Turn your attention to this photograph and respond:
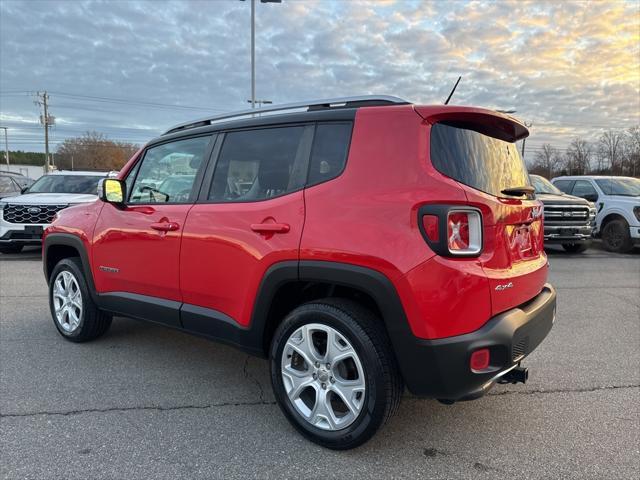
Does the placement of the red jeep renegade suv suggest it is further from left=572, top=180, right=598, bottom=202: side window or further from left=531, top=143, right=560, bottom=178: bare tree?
left=531, top=143, right=560, bottom=178: bare tree

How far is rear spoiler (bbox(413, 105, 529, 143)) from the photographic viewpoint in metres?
2.56

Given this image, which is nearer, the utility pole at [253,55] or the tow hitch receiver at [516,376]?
the tow hitch receiver at [516,376]

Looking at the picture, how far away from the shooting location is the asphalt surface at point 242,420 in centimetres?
257

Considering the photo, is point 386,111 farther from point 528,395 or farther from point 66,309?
point 66,309

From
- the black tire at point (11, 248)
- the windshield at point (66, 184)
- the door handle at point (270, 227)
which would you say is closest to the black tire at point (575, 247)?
the door handle at point (270, 227)

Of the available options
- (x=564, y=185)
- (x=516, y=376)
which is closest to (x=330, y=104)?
(x=516, y=376)

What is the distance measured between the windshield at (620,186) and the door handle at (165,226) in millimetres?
11679

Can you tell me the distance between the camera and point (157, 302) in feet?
11.8

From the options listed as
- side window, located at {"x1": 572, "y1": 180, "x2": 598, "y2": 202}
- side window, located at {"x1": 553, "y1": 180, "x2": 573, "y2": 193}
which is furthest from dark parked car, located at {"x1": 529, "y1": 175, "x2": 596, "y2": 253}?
side window, located at {"x1": 553, "y1": 180, "x2": 573, "y2": 193}

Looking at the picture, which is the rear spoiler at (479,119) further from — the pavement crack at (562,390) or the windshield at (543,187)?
the windshield at (543,187)

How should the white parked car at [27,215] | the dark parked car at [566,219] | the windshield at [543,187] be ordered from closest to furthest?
1. the white parked car at [27,215]
2. the dark parked car at [566,219]
3. the windshield at [543,187]

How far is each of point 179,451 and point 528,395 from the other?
2.41m

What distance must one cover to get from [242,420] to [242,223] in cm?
125

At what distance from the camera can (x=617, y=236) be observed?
11.4 m
